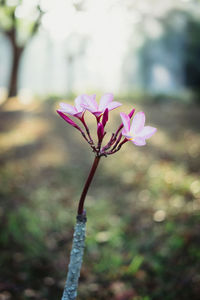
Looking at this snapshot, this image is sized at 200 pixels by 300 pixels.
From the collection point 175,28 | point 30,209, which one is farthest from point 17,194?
point 175,28

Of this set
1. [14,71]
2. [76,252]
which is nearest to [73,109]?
[76,252]

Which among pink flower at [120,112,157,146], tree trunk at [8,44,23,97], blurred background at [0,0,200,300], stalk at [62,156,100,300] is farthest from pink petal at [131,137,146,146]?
tree trunk at [8,44,23,97]

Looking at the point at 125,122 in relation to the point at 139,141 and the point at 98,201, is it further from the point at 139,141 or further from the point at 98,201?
the point at 98,201

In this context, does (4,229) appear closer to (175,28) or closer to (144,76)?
(175,28)

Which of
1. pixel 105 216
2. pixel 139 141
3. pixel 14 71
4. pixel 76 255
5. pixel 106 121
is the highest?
pixel 14 71

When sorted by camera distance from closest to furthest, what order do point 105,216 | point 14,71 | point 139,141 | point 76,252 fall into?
point 139,141 → point 76,252 → point 105,216 → point 14,71

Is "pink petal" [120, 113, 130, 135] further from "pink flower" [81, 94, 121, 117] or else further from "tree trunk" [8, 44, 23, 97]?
"tree trunk" [8, 44, 23, 97]
